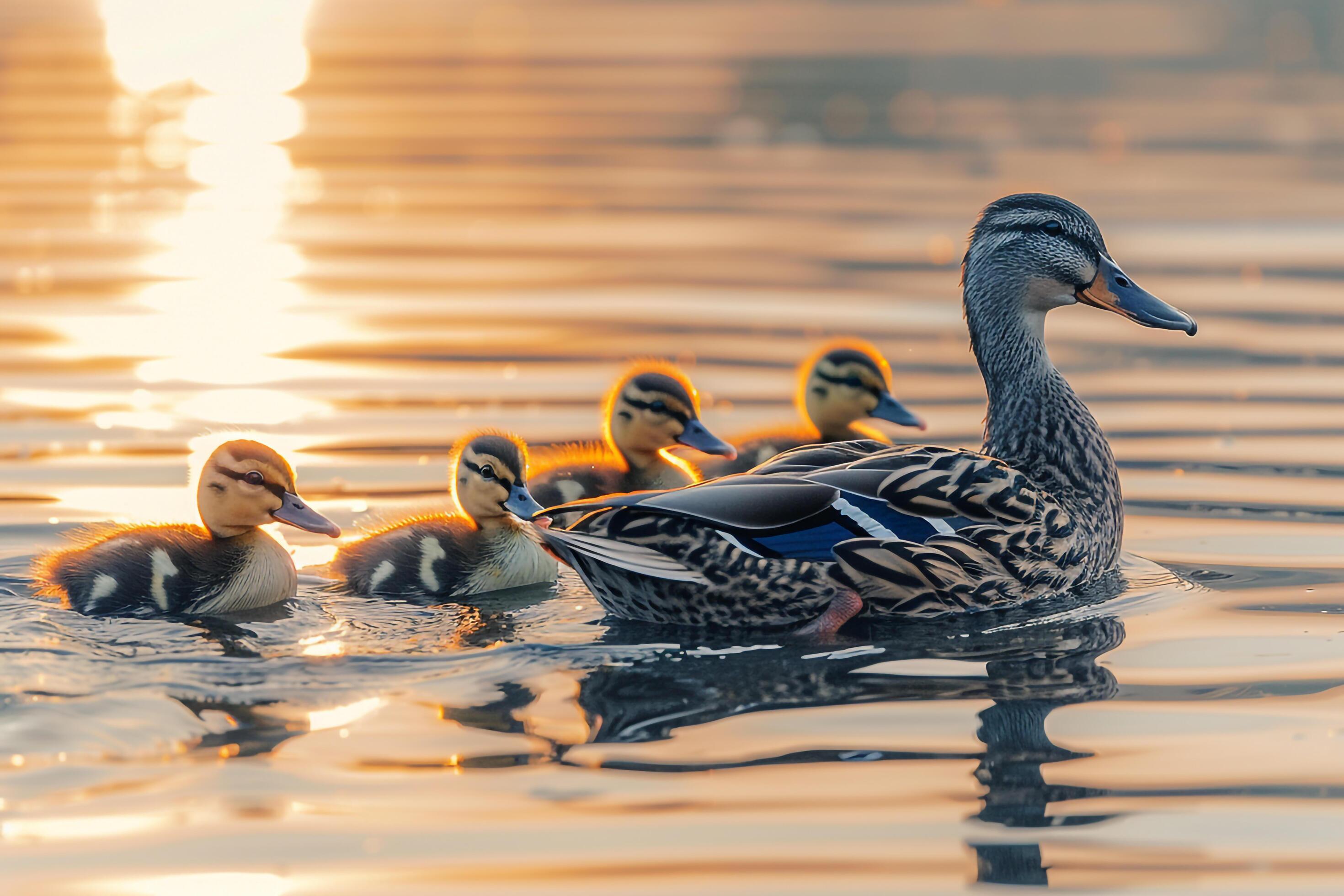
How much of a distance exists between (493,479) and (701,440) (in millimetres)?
1121

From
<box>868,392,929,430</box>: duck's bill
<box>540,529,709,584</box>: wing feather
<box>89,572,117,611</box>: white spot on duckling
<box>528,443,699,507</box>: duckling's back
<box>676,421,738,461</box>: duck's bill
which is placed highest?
<box>868,392,929,430</box>: duck's bill

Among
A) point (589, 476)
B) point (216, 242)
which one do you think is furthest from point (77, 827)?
point (216, 242)

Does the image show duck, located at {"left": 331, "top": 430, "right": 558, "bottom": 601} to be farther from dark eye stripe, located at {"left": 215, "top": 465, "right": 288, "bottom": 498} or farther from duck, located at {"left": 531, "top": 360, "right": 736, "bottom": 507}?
duck, located at {"left": 531, "top": 360, "right": 736, "bottom": 507}

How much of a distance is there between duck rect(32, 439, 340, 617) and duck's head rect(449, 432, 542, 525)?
0.53m

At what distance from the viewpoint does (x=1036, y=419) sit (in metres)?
6.94

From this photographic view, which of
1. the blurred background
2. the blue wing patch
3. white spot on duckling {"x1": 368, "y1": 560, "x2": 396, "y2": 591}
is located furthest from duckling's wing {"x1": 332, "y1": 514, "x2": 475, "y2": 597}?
the blue wing patch

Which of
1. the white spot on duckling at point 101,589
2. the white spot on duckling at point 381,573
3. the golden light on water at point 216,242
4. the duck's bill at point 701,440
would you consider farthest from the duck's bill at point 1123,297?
the golden light on water at point 216,242

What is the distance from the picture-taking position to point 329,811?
4.55m

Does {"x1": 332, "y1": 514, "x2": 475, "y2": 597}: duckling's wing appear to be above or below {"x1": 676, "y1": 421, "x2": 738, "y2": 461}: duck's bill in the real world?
below

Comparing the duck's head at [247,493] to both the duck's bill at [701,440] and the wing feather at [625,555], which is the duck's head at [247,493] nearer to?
the wing feather at [625,555]

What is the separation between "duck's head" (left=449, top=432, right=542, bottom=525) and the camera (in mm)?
6746

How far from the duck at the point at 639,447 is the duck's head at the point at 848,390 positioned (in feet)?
2.44

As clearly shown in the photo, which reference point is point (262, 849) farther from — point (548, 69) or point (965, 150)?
point (548, 69)

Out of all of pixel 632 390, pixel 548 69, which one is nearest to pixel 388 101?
pixel 548 69
